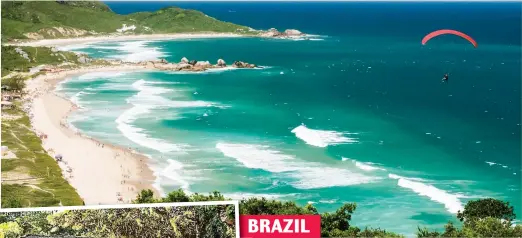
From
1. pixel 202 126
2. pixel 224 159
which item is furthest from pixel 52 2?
pixel 224 159

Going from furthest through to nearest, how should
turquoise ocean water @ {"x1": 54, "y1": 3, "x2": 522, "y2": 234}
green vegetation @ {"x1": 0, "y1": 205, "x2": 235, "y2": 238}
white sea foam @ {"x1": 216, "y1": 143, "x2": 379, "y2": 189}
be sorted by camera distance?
white sea foam @ {"x1": 216, "y1": 143, "x2": 379, "y2": 189}
turquoise ocean water @ {"x1": 54, "y1": 3, "x2": 522, "y2": 234}
green vegetation @ {"x1": 0, "y1": 205, "x2": 235, "y2": 238}

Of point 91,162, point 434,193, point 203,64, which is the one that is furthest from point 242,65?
point 434,193

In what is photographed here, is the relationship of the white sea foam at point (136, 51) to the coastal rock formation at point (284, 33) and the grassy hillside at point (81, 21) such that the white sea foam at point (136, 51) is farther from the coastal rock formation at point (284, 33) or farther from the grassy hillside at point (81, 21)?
the coastal rock formation at point (284, 33)

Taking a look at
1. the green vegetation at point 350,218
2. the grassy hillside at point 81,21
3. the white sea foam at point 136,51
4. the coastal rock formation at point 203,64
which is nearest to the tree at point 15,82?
the grassy hillside at point 81,21

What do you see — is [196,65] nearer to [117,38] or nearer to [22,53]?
[117,38]

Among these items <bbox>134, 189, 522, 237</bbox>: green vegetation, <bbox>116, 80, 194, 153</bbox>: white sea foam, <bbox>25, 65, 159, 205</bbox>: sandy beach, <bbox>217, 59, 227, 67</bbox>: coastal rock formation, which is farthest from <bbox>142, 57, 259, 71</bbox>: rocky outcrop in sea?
<bbox>134, 189, 522, 237</bbox>: green vegetation

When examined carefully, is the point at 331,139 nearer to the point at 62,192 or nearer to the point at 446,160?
the point at 446,160

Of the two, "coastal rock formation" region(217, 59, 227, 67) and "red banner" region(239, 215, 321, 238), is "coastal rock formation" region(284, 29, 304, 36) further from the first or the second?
"red banner" region(239, 215, 321, 238)
